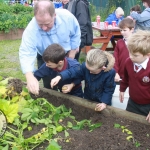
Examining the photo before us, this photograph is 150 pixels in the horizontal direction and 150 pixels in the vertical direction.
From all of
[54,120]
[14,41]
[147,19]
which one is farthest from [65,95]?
[14,41]

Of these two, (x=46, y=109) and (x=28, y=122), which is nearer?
(x=28, y=122)

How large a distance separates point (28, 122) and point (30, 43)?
3.18ft

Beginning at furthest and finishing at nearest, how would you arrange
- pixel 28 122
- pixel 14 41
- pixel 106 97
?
1. pixel 14 41
2. pixel 106 97
3. pixel 28 122

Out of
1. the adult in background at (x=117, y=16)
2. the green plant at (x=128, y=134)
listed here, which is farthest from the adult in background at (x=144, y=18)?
the green plant at (x=128, y=134)

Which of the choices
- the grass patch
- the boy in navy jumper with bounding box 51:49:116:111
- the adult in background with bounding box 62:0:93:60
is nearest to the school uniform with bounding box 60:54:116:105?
the boy in navy jumper with bounding box 51:49:116:111

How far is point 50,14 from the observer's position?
111 inches

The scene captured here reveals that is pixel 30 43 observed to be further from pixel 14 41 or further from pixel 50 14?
pixel 14 41

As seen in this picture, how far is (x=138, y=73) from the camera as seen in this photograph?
2.55m

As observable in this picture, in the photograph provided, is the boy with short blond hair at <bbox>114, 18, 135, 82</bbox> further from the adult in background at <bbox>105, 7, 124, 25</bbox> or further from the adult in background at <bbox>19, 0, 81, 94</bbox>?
the adult in background at <bbox>105, 7, 124, 25</bbox>

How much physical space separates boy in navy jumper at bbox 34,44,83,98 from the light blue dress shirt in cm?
18

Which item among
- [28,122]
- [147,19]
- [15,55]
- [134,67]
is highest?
[147,19]

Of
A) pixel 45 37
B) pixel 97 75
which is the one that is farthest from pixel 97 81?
pixel 45 37

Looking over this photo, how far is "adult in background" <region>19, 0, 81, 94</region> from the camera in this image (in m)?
2.79

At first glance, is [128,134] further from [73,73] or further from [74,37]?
[74,37]
